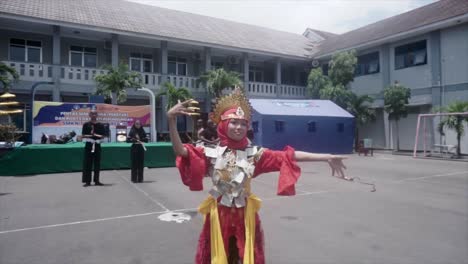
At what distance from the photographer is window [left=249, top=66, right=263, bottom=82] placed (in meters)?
25.5

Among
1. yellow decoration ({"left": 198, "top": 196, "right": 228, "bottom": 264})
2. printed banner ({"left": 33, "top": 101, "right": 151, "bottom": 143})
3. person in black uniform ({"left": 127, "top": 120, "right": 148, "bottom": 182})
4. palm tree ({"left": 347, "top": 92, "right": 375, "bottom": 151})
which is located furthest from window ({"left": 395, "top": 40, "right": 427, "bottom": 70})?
yellow decoration ({"left": 198, "top": 196, "right": 228, "bottom": 264})

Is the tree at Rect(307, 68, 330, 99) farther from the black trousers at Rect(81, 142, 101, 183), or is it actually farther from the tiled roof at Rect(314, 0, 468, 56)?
the black trousers at Rect(81, 142, 101, 183)

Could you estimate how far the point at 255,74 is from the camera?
2572 cm

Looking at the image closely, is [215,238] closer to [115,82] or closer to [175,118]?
[175,118]

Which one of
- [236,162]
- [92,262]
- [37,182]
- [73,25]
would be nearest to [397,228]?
[236,162]

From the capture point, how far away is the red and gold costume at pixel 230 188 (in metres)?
2.35

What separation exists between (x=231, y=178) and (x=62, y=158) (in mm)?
9616

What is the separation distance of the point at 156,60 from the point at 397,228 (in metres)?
19.1

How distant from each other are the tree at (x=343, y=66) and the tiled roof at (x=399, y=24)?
210 cm

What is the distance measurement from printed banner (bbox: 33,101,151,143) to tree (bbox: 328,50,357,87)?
496 inches

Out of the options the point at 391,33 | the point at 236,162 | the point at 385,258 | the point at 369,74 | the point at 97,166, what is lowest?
the point at 385,258

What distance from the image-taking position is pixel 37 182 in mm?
8617

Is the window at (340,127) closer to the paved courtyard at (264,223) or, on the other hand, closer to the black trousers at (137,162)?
the paved courtyard at (264,223)

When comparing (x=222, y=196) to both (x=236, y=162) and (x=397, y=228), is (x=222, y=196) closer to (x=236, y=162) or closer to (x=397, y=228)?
(x=236, y=162)
